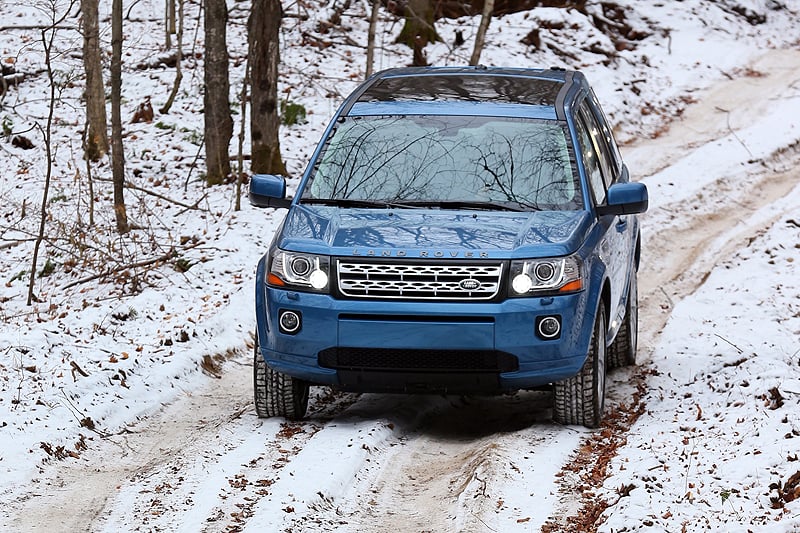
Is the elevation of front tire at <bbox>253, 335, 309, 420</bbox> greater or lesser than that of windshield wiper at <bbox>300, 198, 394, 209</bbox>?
lesser

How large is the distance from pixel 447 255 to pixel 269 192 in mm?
1537

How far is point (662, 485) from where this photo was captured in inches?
205

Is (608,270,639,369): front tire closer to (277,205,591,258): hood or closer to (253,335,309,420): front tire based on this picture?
(277,205,591,258): hood

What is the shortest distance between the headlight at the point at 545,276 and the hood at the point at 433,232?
50 millimetres

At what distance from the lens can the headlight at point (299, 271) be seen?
236 inches

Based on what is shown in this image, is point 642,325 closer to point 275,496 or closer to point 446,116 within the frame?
point 446,116

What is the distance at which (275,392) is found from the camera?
21.6 feet

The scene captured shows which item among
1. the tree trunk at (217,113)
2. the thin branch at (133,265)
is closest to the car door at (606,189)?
the thin branch at (133,265)

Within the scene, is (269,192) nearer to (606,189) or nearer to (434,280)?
(434,280)

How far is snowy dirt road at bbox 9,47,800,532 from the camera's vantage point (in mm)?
5047

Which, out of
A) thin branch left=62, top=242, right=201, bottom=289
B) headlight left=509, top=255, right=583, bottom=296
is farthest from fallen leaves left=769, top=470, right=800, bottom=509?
thin branch left=62, top=242, right=201, bottom=289

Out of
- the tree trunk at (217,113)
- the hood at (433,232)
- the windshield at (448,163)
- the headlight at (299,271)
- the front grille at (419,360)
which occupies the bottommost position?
the tree trunk at (217,113)

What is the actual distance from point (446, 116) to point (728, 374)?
8.49 feet

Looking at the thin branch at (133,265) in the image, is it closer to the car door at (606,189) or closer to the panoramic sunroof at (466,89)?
the panoramic sunroof at (466,89)
